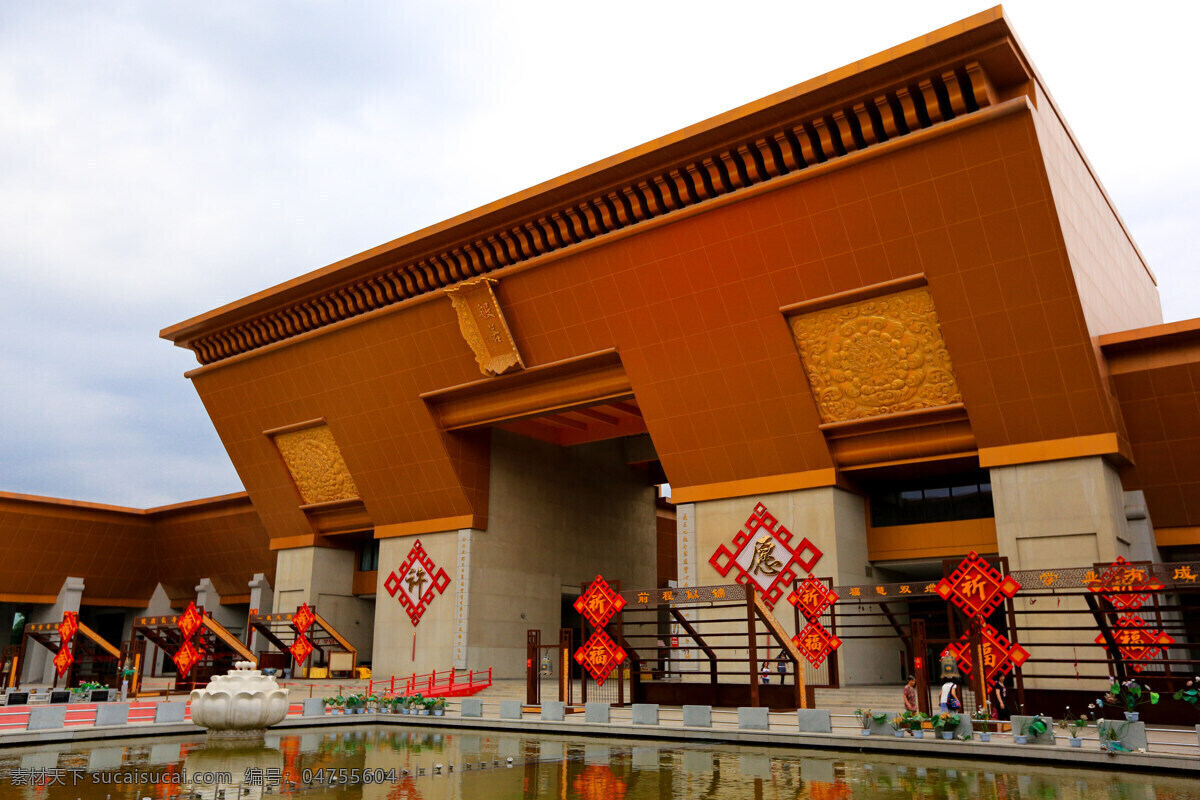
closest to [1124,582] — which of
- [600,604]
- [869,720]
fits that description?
[869,720]

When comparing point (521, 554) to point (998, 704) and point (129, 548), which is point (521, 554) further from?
point (129, 548)

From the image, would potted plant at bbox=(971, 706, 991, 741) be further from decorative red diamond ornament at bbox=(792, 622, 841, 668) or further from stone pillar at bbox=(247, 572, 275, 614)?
stone pillar at bbox=(247, 572, 275, 614)

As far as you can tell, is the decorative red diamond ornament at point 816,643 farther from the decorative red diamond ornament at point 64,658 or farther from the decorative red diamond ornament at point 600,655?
the decorative red diamond ornament at point 64,658

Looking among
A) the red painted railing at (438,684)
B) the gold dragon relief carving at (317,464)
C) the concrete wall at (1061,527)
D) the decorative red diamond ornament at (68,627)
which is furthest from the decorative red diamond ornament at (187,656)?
the concrete wall at (1061,527)

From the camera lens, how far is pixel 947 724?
15.2 metres

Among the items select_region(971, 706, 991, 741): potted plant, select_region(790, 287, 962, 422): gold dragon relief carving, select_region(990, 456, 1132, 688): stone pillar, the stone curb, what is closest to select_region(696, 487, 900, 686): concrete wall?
select_region(790, 287, 962, 422): gold dragon relief carving

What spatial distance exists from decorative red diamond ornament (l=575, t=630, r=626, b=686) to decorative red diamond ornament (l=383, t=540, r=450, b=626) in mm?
10577

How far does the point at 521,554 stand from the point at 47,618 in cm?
2622

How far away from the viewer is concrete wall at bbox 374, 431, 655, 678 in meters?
31.1

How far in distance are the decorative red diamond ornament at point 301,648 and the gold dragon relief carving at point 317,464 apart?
5.05 m

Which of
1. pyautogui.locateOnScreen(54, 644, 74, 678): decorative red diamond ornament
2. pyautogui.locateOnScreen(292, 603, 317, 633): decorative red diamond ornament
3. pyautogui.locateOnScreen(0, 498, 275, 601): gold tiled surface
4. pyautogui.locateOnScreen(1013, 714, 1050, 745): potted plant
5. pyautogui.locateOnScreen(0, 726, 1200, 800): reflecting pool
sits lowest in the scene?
pyautogui.locateOnScreen(0, 726, 1200, 800): reflecting pool

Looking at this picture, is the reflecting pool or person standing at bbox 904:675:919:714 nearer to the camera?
the reflecting pool

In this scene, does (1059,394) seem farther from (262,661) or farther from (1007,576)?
(262,661)

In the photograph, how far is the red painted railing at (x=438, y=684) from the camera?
2875 cm
